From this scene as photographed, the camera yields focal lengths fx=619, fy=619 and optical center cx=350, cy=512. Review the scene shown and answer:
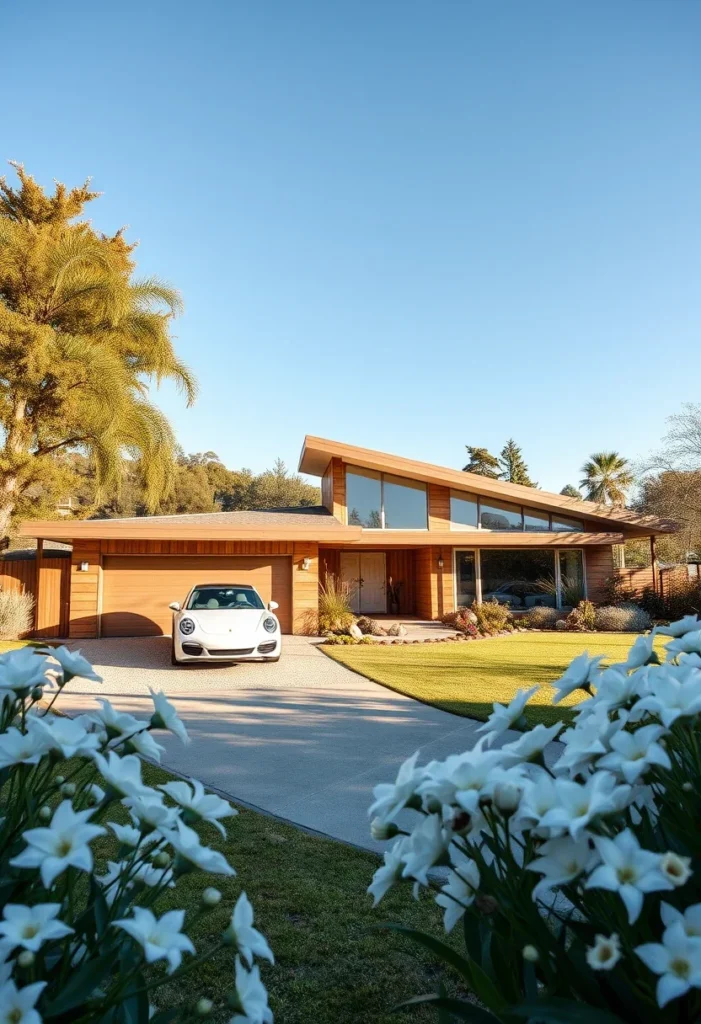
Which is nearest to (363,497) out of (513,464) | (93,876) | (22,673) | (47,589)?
(47,589)

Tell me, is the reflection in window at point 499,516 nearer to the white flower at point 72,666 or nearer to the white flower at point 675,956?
the white flower at point 72,666

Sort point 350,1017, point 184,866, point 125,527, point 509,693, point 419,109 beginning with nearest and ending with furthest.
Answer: point 184,866
point 350,1017
point 509,693
point 419,109
point 125,527

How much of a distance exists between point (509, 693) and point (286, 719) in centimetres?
283

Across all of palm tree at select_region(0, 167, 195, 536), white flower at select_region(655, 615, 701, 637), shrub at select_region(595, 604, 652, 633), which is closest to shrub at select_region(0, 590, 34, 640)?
palm tree at select_region(0, 167, 195, 536)

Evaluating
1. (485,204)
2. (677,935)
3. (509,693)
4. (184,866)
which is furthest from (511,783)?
(485,204)

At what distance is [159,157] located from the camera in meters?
13.0

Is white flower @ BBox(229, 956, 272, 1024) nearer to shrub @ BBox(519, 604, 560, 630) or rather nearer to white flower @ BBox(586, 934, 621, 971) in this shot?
white flower @ BBox(586, 934, 621, 971)

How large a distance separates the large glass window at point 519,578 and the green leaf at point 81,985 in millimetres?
17594

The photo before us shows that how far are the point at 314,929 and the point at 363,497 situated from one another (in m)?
15.2

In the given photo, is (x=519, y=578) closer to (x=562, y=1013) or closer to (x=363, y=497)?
(x=363, y=497)

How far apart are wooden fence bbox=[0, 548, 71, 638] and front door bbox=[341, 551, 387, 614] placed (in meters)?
8.13

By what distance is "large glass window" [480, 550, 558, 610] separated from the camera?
1820cm

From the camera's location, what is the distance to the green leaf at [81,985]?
1.04 metres

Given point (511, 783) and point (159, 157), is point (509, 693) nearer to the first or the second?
point (511, 783)
